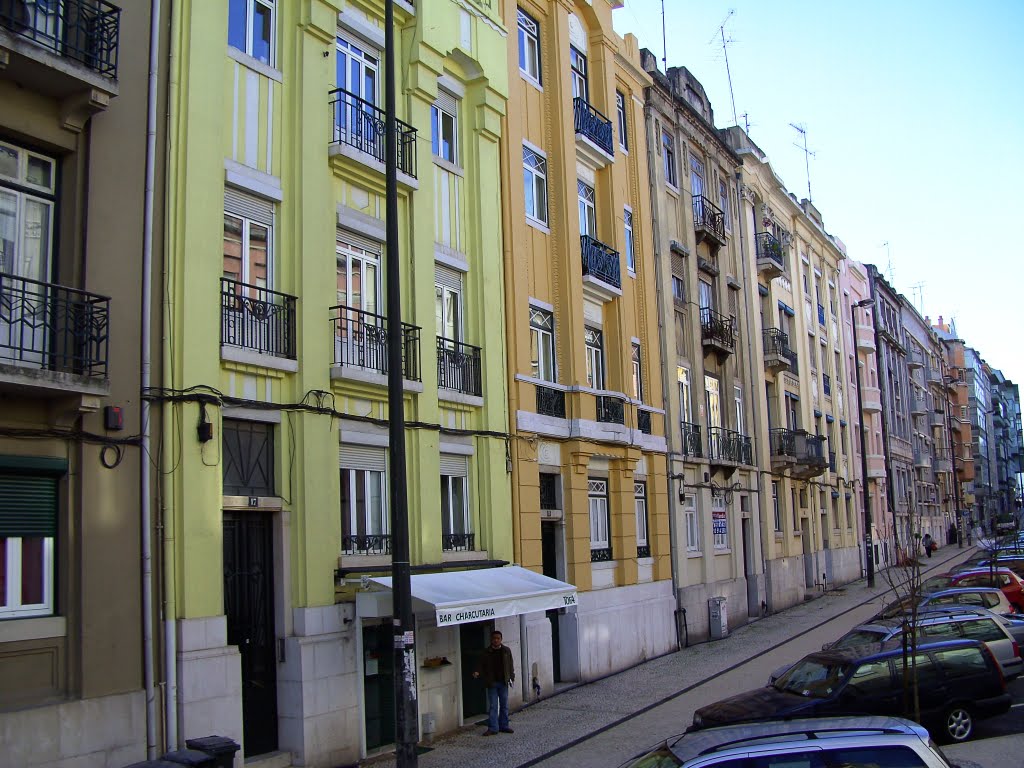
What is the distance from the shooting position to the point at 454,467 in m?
16.8

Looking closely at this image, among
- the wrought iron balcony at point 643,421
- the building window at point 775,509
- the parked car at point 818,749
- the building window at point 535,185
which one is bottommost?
the parked car at point 818,749

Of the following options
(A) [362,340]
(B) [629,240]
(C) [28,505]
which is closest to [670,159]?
(B) [629,240]

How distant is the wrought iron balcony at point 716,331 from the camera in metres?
28.3

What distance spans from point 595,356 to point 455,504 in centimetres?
679

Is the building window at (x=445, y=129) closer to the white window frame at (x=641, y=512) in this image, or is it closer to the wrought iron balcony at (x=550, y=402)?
the wrought iron balcony at (x=550, y=402)

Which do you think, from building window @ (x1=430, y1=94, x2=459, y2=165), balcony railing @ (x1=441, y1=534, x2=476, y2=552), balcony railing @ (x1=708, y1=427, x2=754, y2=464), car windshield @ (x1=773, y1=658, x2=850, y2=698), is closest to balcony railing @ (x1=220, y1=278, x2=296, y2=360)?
balcony railing @ (x1=441, y1=534, x2=476, y2=552)

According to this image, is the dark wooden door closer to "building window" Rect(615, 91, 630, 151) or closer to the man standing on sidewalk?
the man standing on sidewalk

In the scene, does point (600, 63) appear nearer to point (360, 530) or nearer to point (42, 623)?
point (360, 530)

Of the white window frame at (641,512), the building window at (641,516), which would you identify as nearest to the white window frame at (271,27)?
the building window at (641,516)

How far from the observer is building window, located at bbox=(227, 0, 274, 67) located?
43.9 ft

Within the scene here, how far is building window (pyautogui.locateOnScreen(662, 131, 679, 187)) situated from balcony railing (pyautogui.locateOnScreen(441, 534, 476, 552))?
14743 millimetres

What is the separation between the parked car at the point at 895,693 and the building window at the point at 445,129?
34.9ft

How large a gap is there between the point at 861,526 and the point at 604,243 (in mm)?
30519

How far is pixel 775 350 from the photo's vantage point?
111ft
